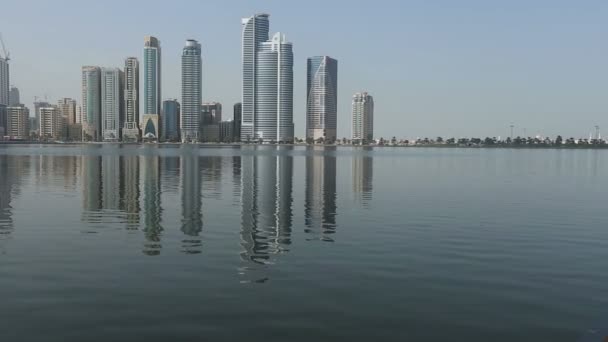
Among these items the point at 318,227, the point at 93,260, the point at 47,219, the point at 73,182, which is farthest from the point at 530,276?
the point at 73,182

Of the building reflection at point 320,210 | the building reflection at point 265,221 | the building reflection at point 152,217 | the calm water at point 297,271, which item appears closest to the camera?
the calm water at point 297,271

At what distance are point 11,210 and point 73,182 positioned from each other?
93.9 ft

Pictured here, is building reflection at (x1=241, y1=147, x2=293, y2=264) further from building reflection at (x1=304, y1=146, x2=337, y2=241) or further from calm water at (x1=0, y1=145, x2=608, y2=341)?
building reflection at (x1=304, y1=146, x2=337, y2=241)

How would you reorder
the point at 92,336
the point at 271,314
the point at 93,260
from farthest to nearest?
the point at 93,260 → the point at 271,314 → the point at 92,336

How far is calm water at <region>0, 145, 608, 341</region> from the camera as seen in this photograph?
698 inches

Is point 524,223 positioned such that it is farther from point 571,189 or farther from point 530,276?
point 571,189

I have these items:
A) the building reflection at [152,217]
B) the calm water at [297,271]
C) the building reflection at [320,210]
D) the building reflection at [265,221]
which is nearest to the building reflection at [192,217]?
the calm water at [297,271]

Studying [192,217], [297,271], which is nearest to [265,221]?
[192,217]

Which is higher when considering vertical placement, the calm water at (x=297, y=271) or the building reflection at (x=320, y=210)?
the building reflection at (x=320, y=210)

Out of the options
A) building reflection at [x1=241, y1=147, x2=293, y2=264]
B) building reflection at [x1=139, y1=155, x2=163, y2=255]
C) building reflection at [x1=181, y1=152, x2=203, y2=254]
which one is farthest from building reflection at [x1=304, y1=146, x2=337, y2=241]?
building reflection at [x1=139, y1=155, x2=163, y2=255]

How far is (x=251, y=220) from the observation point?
4122cm

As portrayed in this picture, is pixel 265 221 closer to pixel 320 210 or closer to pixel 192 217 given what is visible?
pixel 192 217

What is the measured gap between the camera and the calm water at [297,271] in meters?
17.7

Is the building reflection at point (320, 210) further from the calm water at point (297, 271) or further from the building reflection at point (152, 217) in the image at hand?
the building reflection at point (152, 217)
